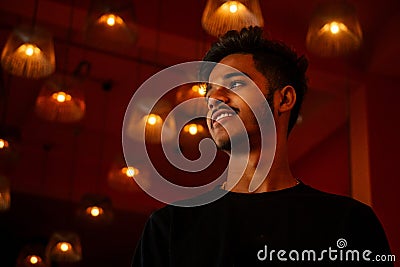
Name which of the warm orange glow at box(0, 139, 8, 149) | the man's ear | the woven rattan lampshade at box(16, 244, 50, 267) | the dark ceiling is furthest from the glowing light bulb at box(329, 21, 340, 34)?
the woven rattan lampshade at box(16, 244, 50, 267)

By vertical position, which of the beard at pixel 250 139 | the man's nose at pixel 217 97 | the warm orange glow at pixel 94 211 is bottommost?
the beard at pixel 250 139

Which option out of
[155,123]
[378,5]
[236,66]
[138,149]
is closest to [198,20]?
[155,123]

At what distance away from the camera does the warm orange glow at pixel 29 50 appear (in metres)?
3.76

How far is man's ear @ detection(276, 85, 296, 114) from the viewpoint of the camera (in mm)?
1438

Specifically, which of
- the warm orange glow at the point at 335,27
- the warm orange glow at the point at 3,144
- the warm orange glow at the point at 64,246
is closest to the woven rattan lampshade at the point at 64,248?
the warm orange glow at the point at 64,246

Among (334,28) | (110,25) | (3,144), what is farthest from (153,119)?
(334,28)

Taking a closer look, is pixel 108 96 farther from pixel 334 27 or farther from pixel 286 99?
pixel 286 99

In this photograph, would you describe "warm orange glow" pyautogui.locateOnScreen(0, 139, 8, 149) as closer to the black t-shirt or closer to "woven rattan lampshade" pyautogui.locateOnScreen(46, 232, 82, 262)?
"woven rattan lampshade" pyautogui.locateOnScreen(46, 232, 82, 262)

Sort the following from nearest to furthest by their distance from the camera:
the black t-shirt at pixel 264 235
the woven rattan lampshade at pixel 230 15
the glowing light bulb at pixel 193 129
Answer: the black t-shirt at pixel 264 235
the woven rattan lampshade at pixel 230 15
the glowing light bulb at pixel 193 129

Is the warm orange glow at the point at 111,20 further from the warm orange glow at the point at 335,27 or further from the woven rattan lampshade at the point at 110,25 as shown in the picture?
the warm orange glow at the point at 335,27

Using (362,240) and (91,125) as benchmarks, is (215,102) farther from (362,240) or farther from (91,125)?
(91,125)

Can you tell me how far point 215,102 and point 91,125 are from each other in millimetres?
5174

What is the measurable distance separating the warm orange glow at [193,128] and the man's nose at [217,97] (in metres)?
3.09

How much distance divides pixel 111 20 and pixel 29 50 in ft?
1.42
